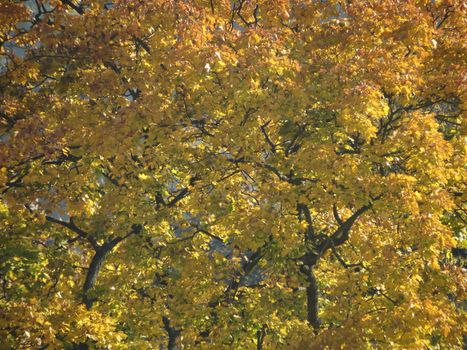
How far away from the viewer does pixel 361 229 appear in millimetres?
12430

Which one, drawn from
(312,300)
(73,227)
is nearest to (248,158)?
(312,300)

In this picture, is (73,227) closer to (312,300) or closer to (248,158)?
(248,158)

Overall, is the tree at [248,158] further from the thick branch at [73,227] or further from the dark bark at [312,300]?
the thick branch at [73,227]

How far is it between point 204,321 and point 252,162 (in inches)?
159

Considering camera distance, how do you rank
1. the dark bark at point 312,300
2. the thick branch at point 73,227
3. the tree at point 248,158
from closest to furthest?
the tree at point 248,158 < the dark bark at point 312,300 < the thick branch at point 73,227

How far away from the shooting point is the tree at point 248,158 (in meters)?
9.71

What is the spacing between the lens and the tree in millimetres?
9711

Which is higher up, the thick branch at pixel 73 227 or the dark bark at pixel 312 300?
the thick branch at pixel 73 227

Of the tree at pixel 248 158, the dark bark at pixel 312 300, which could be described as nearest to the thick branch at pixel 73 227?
the tree at pixel 248 158

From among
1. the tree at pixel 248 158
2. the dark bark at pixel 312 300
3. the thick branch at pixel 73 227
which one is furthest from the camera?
the thick branch at pixel 73 227

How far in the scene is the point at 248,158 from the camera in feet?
39.2

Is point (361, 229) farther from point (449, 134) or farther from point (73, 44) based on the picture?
point (73, 44)

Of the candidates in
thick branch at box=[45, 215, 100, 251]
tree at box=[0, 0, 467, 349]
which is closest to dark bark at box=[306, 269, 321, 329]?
tree at box=[0, 0, 467, 349]

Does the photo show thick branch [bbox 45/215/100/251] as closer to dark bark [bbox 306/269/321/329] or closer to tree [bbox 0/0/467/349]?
tree [bbox 0/0/467/349]
